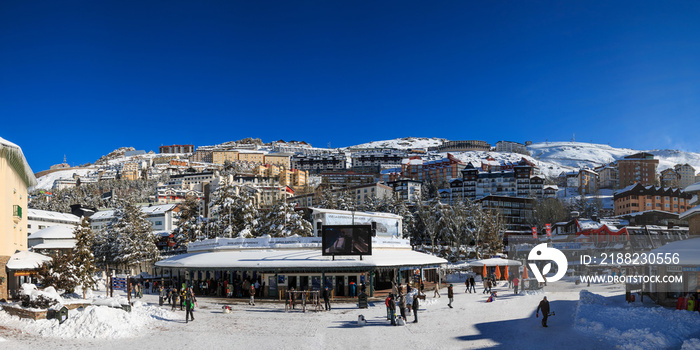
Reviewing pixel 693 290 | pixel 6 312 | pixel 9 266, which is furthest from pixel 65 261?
pixel 693 290

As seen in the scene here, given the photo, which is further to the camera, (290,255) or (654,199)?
(654,199)

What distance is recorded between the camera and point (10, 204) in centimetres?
3006

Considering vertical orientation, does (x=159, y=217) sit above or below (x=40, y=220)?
below

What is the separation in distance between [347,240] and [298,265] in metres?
3.73

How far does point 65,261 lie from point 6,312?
5.79 meters

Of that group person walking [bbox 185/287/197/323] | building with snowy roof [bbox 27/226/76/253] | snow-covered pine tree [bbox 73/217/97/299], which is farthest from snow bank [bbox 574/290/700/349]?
building with snowy roof [bbox 27/226/76/253]

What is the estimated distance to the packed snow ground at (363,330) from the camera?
62.9ft

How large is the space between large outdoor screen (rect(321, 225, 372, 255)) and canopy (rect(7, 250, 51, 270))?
16999mm

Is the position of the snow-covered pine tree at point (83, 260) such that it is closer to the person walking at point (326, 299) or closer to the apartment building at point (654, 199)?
the person walking at point (326, 299)

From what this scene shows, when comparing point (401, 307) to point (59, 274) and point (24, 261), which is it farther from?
point (24, 261)

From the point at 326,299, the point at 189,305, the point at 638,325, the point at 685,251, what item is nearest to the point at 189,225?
the point at 326,299

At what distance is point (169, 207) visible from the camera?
127m

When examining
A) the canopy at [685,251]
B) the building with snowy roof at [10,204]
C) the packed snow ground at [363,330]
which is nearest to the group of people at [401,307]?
the packed snow ground at [363,330]

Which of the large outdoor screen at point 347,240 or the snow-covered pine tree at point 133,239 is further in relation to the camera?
the snow-covered pine tree at point 133,239
